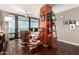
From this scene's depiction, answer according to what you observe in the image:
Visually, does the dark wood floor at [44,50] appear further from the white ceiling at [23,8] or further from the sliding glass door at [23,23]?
the white ceiling at [23,8]

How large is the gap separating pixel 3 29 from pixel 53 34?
0.95m

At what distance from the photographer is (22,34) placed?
2.66m

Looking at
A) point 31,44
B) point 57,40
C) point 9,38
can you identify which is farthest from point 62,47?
point 9,38

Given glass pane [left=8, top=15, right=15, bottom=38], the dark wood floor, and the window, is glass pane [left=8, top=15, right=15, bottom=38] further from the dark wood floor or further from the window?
the window

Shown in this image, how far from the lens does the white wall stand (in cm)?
260

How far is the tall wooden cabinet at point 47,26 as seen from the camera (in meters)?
2.65

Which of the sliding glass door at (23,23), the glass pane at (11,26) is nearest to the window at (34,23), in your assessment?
the sliding glass door at (23,23)

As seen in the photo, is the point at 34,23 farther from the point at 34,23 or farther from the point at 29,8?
the point at 29,8

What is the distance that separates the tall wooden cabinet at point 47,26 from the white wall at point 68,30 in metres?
0.13

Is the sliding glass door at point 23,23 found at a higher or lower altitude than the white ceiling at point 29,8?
lower
